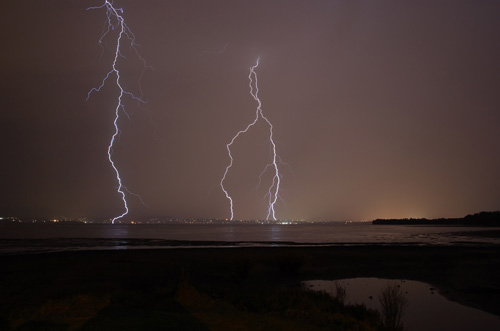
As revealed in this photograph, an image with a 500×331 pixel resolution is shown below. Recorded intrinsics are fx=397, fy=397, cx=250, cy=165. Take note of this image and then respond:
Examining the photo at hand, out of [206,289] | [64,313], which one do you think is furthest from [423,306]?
[64,313]

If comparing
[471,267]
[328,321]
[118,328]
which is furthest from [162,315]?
[471,267]

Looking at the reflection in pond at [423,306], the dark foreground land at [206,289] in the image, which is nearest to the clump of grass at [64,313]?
the dark foreground land at [206,289]

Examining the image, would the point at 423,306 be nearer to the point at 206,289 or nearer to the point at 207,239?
the point at 206,289

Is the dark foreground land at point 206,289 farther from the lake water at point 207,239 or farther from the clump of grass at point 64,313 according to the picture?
the lake water at point 207,239

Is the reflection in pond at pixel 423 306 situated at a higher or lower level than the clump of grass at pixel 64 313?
lower

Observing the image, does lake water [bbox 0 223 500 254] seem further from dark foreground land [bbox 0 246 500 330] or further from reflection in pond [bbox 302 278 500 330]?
reflection in pond [bbox 302 278 500 330]

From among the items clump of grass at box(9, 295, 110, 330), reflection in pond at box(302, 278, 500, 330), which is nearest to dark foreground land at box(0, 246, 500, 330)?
clump of grass at box(9, 295, 110, 330)
